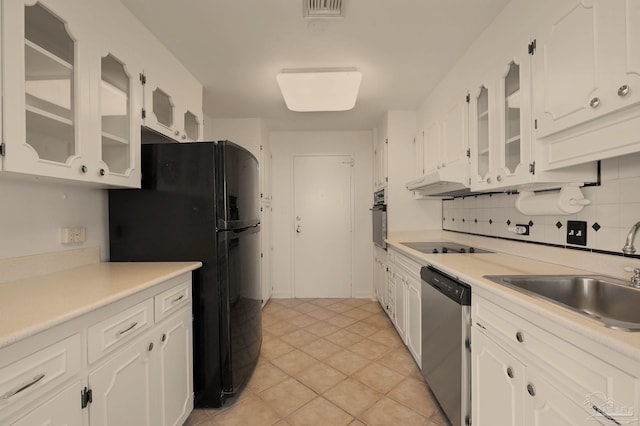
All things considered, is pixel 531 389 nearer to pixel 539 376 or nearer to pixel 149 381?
pixel 539 376

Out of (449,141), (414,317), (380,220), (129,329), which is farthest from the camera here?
(380,220)

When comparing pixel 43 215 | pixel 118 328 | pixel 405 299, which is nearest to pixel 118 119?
pixel 43 215

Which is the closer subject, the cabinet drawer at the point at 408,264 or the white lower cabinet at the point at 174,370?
the white lower cabinet at the point at 174,370

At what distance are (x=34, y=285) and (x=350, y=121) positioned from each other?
331 centimetres

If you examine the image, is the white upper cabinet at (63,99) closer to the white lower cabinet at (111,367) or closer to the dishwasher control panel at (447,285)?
the white lower cabinet at (111,367)

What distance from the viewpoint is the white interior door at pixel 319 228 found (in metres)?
4.16

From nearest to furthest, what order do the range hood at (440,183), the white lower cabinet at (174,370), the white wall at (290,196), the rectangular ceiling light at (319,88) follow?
the white lower cabinet at (174,370), the range hood at (440,183), the rectangular ceiling light at (319,88), the white wall at (290,196)

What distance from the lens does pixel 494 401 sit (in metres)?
1.22

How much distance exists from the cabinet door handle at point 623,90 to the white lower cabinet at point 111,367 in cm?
192

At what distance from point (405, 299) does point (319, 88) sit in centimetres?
189

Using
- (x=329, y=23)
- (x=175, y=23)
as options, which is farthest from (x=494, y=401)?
(x=175, y=23)

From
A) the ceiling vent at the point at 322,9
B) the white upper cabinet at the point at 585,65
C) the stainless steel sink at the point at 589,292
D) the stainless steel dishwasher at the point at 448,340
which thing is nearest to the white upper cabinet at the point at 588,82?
the white upper cabinet at the point at 585,65

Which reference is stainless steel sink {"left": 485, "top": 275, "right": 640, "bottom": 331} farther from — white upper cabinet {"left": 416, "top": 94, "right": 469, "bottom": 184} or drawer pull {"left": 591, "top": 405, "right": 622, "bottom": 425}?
white upper cabinet {"left": 416, "top": 94, "right": 469, "bottom": 184}

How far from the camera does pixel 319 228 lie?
4168 millimetres
